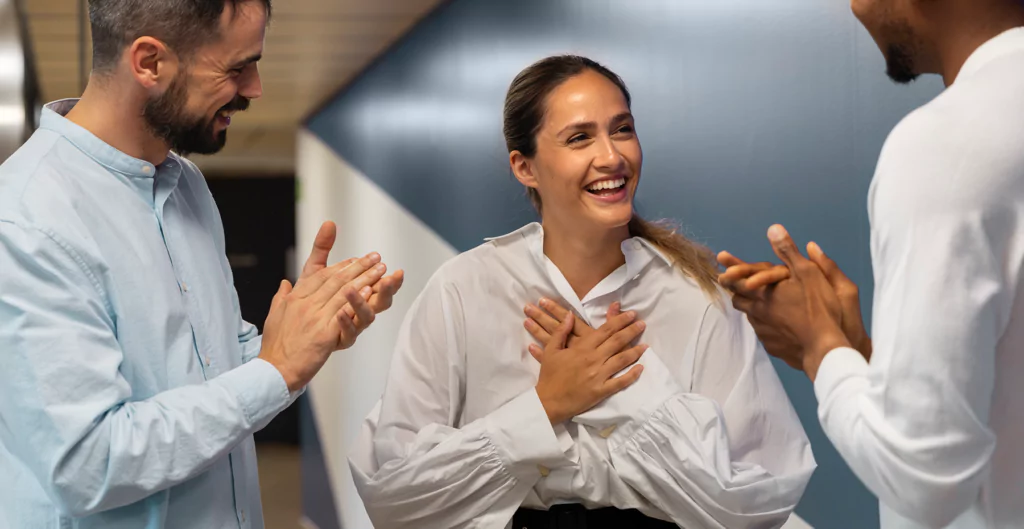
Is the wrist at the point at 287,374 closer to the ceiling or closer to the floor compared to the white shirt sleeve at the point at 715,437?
closer to the ceiling

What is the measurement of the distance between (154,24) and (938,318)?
4.26 feet

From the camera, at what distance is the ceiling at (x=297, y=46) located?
5961 mm

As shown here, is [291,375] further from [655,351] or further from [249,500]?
[655,351]

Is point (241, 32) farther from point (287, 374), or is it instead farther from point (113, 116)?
point (287, 374)

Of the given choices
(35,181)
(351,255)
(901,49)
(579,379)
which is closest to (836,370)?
(901,49)

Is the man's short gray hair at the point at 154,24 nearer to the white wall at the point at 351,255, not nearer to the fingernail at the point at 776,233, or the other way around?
the fingernail at the point at 776,233

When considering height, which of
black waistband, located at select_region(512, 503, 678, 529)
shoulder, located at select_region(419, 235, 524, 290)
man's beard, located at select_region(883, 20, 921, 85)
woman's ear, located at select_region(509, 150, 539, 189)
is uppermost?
man's beard, located at select_region(883, 20, 921, 85)

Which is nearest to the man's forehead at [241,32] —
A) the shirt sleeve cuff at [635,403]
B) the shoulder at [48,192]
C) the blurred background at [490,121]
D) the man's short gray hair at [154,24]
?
the man's short gray hair at [154,24]

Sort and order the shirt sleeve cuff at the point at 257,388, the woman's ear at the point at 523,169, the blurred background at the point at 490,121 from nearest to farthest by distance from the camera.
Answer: the shirt sleeve cuff at the point at 257,388 < the woman's ear at the point at 523,169 < the blurred background at the point at 490,121

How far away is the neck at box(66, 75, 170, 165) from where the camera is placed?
5.68 ft

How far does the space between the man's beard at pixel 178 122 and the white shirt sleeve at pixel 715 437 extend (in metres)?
0.86

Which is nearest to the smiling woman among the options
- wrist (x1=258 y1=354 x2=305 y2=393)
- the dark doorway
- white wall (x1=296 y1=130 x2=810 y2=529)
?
wrist (x1=258 y1=354 x2=305 y2=393)

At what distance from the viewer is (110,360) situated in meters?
1.52

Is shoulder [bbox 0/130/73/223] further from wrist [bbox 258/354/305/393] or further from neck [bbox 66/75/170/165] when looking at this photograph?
wrist [bbox 258/354/305/393]
